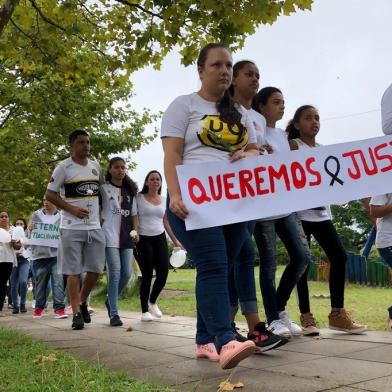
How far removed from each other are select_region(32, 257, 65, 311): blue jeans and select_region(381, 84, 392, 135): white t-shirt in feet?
18.5

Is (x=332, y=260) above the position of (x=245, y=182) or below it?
below

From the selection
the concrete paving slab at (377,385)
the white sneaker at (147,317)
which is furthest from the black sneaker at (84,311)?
A: the concrete paving slab at (377,385)

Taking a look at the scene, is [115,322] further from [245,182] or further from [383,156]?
[383,156]

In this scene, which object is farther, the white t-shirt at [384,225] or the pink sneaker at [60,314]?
the pink sneaker at [60,314]

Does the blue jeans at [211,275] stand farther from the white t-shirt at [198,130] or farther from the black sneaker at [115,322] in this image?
the black sneaker at [115,322]

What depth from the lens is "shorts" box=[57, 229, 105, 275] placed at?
246 inches

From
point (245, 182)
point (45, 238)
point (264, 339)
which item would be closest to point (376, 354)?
point (264, 339)

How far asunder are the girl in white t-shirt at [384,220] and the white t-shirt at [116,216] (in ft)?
10.8

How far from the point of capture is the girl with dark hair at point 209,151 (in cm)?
338

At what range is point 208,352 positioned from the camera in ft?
12.8

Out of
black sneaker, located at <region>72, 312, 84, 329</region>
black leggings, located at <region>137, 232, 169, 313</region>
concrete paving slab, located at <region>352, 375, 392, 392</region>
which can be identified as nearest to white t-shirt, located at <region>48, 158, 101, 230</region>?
black sneaker, located at <region>72, 312, 84, 329</region>

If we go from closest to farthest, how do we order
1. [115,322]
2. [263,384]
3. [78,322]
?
1. [263,384]
2. [78,322]
3. [115,322]

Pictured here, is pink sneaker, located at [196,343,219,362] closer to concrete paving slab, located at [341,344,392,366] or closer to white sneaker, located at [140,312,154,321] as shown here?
concrete paving slab, located at [341,344,392,366]

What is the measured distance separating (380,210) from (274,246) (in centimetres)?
92
